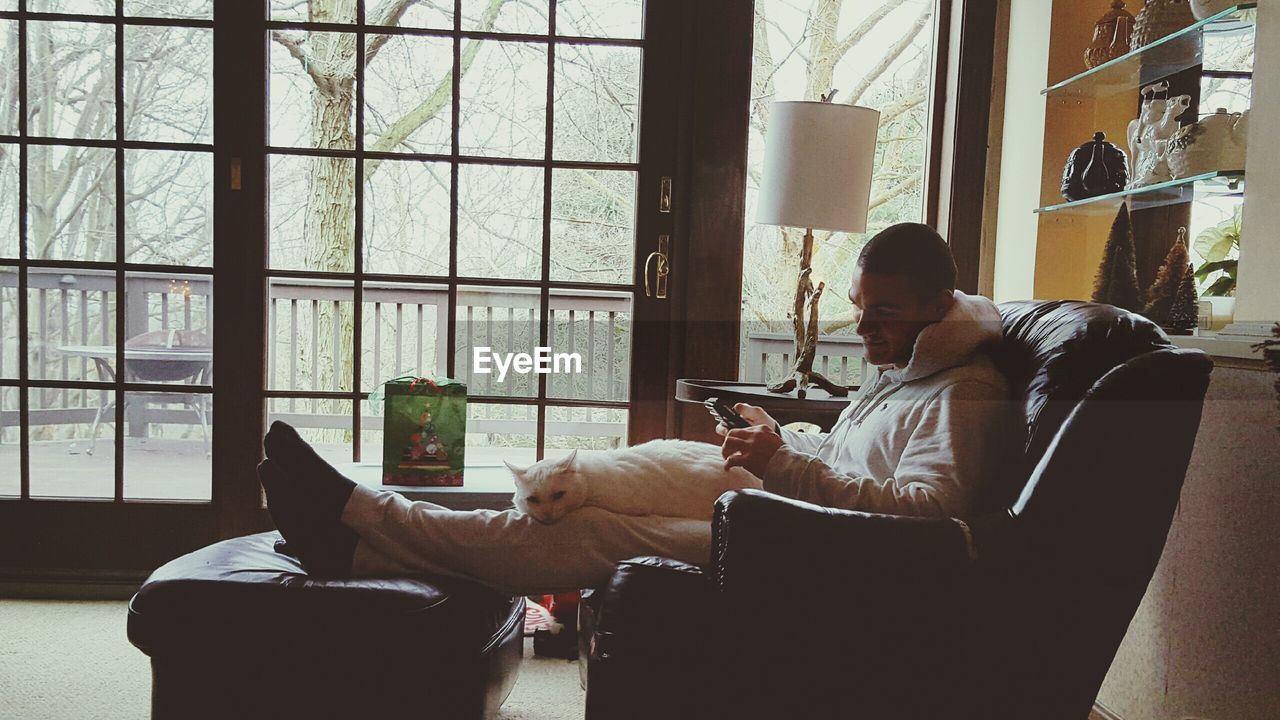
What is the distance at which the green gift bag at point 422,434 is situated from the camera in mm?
2479

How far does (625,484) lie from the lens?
177 centimetres

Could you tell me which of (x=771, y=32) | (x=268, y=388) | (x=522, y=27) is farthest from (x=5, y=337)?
(x=771, y=32)

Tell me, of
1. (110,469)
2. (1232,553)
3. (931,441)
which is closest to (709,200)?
(931,441)

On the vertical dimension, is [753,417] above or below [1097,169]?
below

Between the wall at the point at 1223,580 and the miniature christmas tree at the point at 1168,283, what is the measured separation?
1.19ft

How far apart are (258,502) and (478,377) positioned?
819mm

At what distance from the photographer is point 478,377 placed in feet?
10.6

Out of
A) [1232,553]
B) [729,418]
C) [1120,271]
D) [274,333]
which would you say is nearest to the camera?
[1232,553]

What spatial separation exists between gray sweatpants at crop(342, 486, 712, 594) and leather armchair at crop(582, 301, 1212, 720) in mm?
342

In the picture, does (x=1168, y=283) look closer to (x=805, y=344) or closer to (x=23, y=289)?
(x=805, y=344)

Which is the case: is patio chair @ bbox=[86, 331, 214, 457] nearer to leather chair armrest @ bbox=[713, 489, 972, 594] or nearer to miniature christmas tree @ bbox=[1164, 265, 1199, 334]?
leather chair armrest @ bbox=[713, 489, 972, 594]

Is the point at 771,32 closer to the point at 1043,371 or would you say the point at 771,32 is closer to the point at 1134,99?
the point at 1134,99

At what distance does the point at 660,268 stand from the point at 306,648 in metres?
1.78

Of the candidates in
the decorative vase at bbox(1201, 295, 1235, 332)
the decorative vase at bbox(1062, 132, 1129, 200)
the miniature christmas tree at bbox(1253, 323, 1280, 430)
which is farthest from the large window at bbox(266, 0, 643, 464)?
the miniature christmas tree at bbox(1253, 323, 1280, 430)
